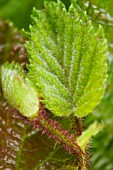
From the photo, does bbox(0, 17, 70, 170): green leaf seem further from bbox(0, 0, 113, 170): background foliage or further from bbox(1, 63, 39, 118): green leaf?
bbox(1, 63, 39, 118): green leaf

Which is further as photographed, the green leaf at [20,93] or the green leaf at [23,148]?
the green leaf at [23,148]

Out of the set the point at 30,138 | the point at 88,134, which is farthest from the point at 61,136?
the point at 30,138

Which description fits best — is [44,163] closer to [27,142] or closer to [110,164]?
[27,142]

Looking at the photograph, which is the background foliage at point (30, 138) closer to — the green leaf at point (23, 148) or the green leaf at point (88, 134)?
the green leaf at point (23, 148)

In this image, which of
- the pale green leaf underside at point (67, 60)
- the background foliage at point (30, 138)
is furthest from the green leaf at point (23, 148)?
the pale green leaf underside at point (67, 60)

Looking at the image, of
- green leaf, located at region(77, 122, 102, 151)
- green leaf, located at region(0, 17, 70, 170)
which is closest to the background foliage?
green leaf, located at region(0, 17, 70, 170)
